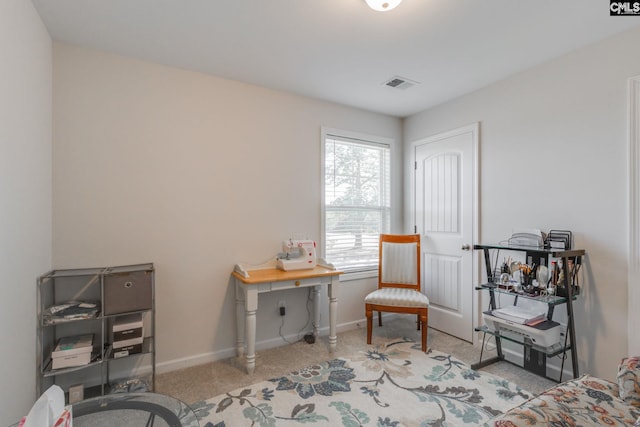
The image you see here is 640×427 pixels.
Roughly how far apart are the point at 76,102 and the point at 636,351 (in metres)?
4.27

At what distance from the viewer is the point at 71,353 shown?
1951 millimetres

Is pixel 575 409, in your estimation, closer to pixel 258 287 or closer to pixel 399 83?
pixel 258 287

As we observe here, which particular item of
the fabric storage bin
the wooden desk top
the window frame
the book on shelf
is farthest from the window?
the book on shelf

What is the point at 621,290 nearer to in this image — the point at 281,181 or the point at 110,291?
the point at 281,181

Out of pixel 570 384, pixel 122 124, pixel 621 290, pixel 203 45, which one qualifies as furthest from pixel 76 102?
pixel 621 290

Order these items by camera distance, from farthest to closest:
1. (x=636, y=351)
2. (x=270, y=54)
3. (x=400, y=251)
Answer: (x=400, y=251)
(x=270, y=54)
(x=636, y=351)

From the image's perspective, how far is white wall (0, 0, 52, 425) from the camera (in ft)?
4.80

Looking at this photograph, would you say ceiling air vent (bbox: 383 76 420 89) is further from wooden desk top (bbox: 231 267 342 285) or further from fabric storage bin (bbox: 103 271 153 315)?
fabric storage bin (bbox: 103 271 153 315)

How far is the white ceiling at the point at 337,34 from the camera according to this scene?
6.02ft

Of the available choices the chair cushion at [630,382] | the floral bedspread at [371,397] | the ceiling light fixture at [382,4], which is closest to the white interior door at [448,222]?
the floral bedspread at [371,397]

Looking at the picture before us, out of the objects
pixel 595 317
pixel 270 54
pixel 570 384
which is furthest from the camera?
pixel 270 54

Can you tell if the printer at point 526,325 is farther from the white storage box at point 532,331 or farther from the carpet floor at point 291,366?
the carpet floor at point 291,366

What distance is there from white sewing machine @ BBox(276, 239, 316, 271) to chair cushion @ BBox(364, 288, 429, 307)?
0.71 metres

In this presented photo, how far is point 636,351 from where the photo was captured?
2.04 metres
